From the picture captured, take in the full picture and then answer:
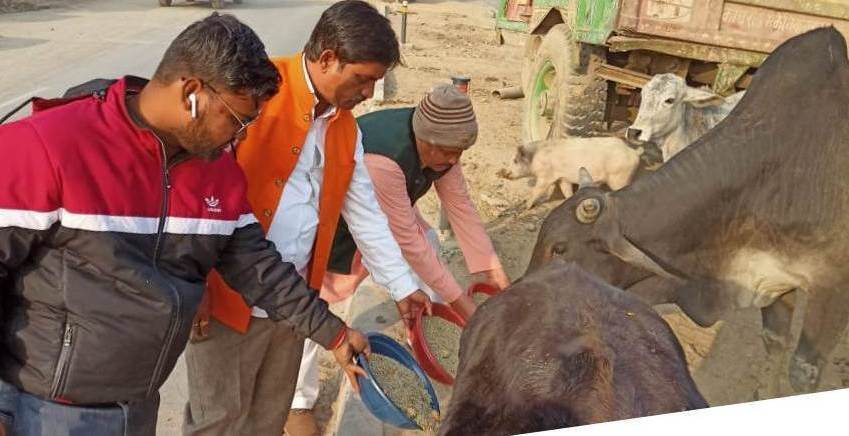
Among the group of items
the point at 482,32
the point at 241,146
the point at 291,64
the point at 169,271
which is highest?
the point at 291,64

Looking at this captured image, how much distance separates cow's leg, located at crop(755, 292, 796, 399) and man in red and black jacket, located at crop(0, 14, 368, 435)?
3682 mm

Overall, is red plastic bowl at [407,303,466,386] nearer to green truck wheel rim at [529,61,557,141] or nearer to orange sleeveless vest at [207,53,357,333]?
orange sleeveless vest at [207,53,357,333]

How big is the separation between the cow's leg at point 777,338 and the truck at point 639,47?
105 inches

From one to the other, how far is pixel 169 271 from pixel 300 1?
27.0m

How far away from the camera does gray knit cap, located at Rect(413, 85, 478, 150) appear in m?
3.20

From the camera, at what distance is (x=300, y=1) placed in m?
27.4

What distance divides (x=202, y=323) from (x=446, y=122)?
4.46 feet

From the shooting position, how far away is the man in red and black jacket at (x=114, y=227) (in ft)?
5.56

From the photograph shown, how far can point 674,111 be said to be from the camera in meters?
6.37

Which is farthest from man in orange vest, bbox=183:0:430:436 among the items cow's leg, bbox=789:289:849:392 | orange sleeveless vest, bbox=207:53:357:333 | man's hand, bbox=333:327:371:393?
cow's leg, bbox=789:289:849:392

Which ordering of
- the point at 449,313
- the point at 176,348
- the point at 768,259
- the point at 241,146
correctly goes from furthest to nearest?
the point at 768,259 → the point at 449,313 → the point at 241,146 → the point at 176,348

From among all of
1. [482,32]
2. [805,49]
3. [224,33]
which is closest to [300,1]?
[482,32]

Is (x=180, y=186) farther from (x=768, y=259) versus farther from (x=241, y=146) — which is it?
(x=768, y=259)

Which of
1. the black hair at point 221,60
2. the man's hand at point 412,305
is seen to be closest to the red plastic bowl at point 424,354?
the man's hand at point 412,305
